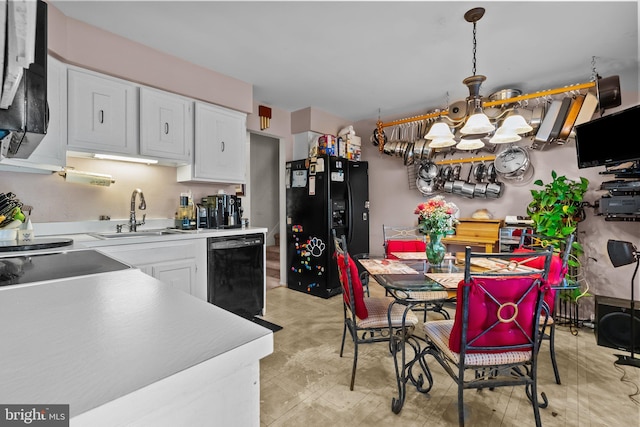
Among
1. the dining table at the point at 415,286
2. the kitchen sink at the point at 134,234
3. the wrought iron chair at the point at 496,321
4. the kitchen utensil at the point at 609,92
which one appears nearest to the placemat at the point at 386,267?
the dining table at the point at 415,286

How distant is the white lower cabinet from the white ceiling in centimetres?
174

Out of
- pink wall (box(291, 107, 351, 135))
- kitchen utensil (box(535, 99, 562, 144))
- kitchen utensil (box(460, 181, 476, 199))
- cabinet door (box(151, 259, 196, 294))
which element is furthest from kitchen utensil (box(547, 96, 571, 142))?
cabinet door (box(151, 259, 196, 294))

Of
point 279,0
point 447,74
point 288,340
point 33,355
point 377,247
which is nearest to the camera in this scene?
point 33,355

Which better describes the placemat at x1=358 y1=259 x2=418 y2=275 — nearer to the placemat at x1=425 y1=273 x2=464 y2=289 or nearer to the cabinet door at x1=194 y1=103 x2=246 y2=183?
the placemat at x1=425 y1=273 x2=464 y2=289

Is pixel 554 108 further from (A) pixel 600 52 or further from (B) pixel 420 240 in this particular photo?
(B) pixel 420 240

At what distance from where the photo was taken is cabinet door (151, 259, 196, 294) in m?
2.42

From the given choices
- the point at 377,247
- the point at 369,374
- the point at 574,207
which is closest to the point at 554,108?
the point at 574,207

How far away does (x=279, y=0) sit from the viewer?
6.76 feet

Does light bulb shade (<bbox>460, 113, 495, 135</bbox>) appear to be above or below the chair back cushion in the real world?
above

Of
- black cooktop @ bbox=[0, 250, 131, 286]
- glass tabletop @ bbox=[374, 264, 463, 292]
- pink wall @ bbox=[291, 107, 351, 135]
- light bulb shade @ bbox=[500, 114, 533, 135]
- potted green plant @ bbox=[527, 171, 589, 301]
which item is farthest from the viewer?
pink wall @ bbox=[291, 107, 351, 135]

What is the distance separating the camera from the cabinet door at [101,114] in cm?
227

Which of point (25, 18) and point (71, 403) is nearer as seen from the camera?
point (71, 403)

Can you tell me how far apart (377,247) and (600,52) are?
10.8 feet

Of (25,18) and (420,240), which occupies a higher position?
(25,18)
